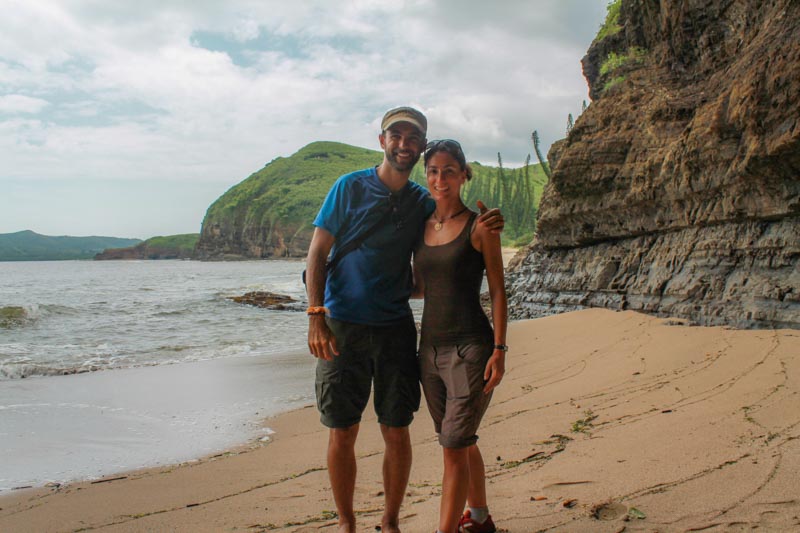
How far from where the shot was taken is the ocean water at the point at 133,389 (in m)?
5.07

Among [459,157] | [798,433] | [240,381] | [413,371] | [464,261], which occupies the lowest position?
[240,381]

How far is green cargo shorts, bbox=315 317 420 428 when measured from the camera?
2.91 metres

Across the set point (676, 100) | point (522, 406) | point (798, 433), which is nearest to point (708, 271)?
point (676, 100)

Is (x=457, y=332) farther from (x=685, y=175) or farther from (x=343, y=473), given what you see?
(x=685, y=175)

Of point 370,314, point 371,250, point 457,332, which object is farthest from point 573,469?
point 371,250

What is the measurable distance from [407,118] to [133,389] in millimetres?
6903

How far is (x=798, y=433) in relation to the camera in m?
3.47

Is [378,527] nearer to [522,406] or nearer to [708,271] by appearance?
[522,406]

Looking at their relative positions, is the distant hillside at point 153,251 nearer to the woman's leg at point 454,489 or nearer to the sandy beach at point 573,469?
the sandy beach at point 573,469

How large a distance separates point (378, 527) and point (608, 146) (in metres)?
10.2

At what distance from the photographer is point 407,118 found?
9.90 ft

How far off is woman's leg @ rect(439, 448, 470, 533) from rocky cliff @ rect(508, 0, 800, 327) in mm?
6077

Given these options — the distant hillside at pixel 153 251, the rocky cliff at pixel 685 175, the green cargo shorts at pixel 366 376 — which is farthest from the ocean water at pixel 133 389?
the distant hillside at pixel 153 251

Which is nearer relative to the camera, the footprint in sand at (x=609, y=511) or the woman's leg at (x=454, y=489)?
the woman's leg at (x=454, y=489)
